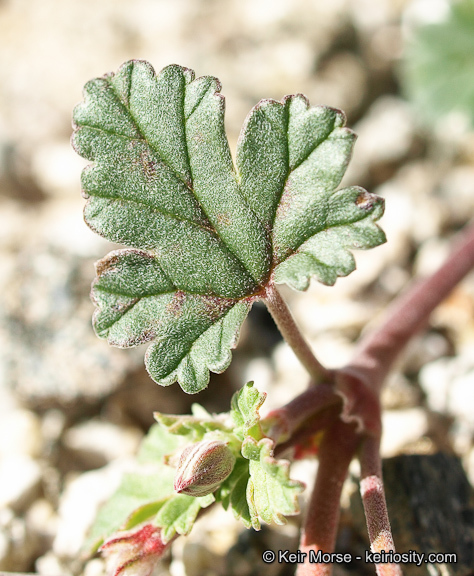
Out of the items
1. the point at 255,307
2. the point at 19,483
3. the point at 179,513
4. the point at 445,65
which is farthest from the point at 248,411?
the point at 445,65

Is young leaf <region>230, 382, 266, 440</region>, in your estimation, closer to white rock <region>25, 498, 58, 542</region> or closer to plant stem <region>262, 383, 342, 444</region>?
plant stem <region>262, 383, 342, 444</region>

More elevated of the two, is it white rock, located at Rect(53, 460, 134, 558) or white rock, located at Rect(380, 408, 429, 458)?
white rock, located at Rect(380, 408, 429, 458)

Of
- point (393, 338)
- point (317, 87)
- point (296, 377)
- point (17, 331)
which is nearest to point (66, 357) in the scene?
point (17, 331)

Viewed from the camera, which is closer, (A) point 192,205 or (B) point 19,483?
(A) point 192,205

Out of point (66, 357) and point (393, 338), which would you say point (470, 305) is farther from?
point (66, 357)

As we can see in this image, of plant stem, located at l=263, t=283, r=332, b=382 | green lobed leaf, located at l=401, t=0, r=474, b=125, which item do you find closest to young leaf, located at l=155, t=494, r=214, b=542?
plant stem, located at l=263, t=283, r=332, b=382

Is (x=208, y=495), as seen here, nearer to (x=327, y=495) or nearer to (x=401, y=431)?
(x=327, y=495)
